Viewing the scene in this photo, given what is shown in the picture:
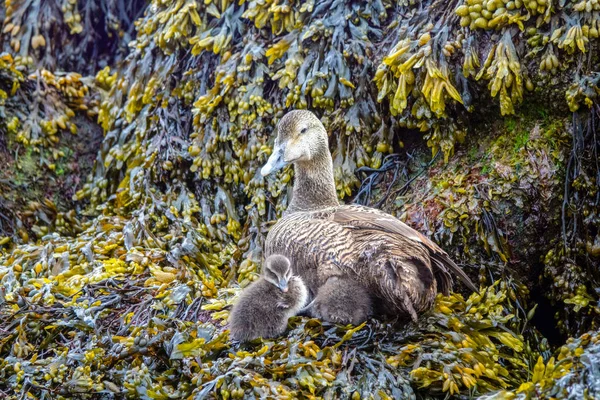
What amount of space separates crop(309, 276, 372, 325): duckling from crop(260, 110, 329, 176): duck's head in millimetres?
953

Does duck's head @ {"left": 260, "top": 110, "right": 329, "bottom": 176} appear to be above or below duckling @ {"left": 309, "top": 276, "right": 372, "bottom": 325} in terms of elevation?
above

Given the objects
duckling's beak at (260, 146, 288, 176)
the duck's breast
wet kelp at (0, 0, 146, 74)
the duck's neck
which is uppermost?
wet kelp at (0, 0, 146, 74)

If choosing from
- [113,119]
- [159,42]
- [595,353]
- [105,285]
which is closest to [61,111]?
[113,119]

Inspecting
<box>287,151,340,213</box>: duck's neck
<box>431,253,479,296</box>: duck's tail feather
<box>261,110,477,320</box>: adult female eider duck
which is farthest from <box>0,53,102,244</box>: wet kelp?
<box>431,253,479,296</box>: duck's tail feather

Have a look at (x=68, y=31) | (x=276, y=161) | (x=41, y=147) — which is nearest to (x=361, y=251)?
(x=276, y=161)

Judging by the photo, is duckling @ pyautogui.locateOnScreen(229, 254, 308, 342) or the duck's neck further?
the duck's neck

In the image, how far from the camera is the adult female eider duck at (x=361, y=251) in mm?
3311

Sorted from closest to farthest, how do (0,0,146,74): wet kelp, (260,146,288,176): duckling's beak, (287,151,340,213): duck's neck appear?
(260,146,288,176): duckling's beak, (287,151,340,213): duck's neck, (0,0,146,74): wet kelp

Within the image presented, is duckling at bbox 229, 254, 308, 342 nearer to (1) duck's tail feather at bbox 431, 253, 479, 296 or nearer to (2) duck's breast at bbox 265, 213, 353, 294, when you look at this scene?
(2) duck's breast at bbox 265, 213, 353, 294

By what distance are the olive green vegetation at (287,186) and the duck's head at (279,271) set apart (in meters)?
0.22

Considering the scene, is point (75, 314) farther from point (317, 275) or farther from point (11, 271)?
point (317, 275)

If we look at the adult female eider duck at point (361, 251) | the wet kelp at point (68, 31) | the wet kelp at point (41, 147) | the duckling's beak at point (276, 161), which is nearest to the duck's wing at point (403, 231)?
the adult female eider duck at point (361, 251)

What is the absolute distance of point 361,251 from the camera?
3439mm

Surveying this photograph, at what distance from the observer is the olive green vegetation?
10.6ft
